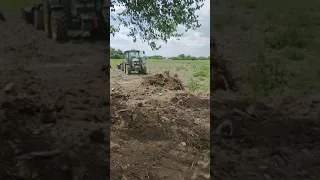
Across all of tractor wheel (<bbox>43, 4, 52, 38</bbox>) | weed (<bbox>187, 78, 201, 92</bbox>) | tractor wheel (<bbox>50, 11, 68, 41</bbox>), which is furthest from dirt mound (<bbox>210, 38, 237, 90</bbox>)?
tractor wheel (<bbox>43, 4, 52, 38</bbox>)

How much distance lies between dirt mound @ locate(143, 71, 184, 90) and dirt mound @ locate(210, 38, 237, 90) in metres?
0.91

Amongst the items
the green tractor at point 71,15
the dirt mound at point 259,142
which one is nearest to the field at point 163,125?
the dirt mound at point 259,142

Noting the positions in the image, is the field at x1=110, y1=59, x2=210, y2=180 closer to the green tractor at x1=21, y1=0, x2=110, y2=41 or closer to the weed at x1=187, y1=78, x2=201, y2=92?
the weed at x1=187, y1=78, x2=201, y2=92

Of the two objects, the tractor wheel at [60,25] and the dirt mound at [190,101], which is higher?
the tractor wheel at [60,25]

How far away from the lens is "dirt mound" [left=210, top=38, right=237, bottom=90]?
2.61 metres

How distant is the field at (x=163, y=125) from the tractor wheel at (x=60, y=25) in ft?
2.47

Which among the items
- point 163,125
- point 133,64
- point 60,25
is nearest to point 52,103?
point 60,25

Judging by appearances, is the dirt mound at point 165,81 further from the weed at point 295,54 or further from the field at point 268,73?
the weed at point 295,54

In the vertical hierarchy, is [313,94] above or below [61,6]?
below

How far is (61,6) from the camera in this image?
2.37 meters

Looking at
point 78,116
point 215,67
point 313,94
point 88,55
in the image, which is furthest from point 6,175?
point 313,94

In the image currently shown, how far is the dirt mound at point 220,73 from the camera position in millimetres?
2609

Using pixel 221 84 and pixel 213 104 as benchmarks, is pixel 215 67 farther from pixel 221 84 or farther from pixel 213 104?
pixel 213 104

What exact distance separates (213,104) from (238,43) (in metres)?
0.49
